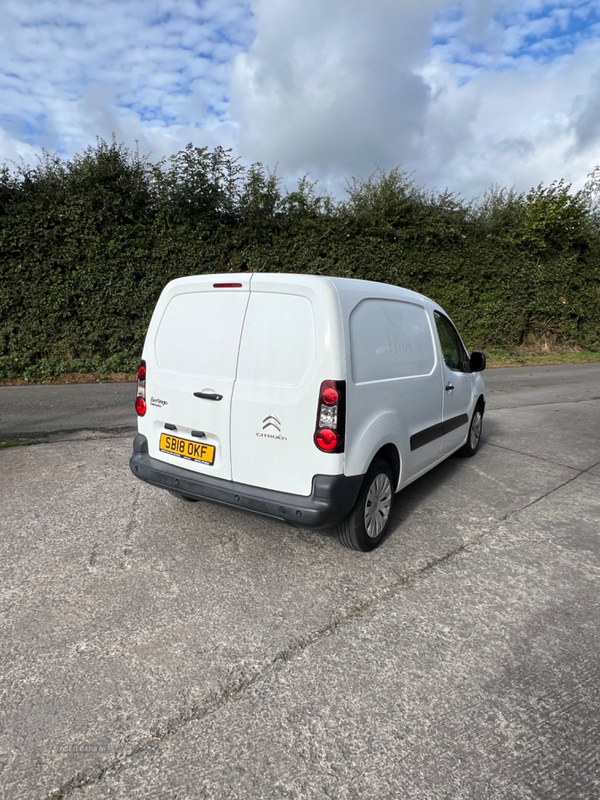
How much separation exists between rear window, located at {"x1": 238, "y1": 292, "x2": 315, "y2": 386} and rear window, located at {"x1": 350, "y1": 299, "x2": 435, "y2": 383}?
0.31 meters

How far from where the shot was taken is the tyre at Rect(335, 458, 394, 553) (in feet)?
11.1

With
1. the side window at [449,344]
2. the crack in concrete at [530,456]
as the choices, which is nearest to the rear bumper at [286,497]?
the side window at [449,344]

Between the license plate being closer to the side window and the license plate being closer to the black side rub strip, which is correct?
the black side rub strip

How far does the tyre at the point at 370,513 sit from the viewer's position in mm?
3379

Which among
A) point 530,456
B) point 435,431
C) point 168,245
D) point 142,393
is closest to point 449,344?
point 435,431

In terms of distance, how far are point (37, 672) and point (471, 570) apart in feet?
8.40

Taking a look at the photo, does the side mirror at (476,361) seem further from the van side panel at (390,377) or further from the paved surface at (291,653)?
the paved surface at (291,653)

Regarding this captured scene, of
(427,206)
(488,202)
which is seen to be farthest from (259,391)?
(488,202)

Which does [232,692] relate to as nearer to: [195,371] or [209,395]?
[209,395]

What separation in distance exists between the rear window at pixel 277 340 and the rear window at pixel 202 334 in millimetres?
98

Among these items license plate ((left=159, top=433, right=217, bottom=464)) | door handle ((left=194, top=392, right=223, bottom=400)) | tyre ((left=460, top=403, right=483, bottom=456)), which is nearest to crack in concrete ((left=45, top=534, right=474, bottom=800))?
license plate ((left=159, top=433, right=217, bottom=464))

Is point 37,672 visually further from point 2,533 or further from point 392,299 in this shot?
point 392,299

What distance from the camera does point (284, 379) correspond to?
315cm

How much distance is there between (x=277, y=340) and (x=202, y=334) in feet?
2.02
